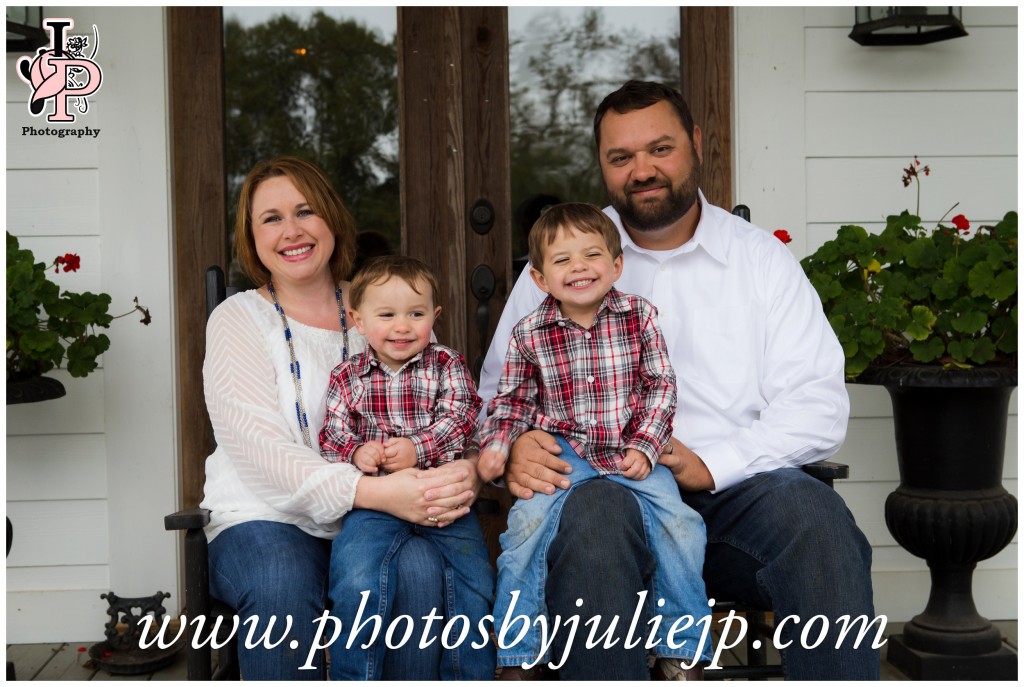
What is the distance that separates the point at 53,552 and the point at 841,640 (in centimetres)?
233

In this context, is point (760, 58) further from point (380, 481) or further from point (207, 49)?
point (380, 481)

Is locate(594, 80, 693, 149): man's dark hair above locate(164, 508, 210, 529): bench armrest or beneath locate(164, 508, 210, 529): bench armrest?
above

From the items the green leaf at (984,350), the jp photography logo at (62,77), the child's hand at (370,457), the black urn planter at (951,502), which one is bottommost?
the black urn planter at (951,502)

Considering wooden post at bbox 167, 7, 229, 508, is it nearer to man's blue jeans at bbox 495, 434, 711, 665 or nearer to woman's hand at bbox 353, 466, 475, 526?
woman's hand at bbox 353, 466, 475, 526

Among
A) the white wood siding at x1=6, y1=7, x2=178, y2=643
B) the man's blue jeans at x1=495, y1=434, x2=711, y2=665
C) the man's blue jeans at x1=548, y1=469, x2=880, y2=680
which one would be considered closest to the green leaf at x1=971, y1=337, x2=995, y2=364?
the man's blue jeans at x1=548, y1=469, x2=880, y2=680

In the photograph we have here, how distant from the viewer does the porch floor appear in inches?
115

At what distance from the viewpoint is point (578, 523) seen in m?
1.94

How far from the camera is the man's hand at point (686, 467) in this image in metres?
2.17

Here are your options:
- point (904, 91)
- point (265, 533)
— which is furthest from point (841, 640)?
point (904, 91)

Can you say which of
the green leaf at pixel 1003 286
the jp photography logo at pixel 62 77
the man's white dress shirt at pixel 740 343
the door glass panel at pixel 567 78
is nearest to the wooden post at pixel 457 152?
the door glass panel at pixel 567 78

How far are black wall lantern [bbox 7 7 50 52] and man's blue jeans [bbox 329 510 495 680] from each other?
5.81 ft

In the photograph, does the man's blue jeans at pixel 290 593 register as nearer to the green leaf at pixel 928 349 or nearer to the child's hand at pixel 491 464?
the child's hand at pixel 491 464

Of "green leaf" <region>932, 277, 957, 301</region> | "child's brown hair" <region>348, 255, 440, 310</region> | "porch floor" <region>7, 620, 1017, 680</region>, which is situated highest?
"child's brown hair" <region>348, 255, 440, 310</region>

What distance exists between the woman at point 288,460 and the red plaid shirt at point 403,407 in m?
0.06
